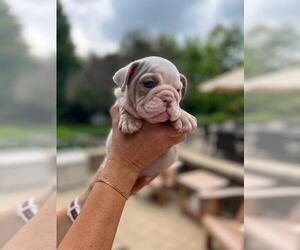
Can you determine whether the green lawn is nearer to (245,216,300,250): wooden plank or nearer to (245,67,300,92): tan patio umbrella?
(245,216,300,250): wooden plank

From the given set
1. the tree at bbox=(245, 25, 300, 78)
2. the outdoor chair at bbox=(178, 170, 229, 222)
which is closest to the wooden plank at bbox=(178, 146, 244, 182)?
the outdoor chair at bbox=(178, 170, 229, 222)

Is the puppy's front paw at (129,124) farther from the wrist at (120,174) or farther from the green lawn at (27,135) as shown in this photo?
the green lawn at (27,135)

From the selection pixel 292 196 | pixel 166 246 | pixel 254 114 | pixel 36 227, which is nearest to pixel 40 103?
pixel 36 227

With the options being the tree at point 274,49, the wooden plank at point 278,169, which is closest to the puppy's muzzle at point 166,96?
the wooden plank at point 278,169

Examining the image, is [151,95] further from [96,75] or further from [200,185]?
[200,185]

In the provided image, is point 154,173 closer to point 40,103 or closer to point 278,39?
point 40,103

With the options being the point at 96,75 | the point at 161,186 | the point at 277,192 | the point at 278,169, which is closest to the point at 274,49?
the point at 278,169
